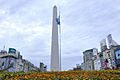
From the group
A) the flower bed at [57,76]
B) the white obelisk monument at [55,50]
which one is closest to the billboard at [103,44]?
the white obelisk monument at [55,50]

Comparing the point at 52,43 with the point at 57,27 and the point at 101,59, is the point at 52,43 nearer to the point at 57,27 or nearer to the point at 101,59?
the point at 57,27

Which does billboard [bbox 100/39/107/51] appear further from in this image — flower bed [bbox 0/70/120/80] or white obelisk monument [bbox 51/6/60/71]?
flower bed [bbox 0/70/120/80]

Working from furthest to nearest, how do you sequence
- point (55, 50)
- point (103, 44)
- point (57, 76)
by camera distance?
1. point (103, 44)
2. point (55, 50)
3. point (57, 76)

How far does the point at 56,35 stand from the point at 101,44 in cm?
2760

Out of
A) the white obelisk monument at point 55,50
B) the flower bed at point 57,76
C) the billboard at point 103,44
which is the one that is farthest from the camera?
the billboard at point 103,44

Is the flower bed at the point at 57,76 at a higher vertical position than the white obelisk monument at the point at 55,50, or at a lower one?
lower

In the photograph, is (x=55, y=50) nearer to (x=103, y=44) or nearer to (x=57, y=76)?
(x=57, y=76)

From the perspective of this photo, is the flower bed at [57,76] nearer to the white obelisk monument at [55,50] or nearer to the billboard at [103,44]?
the white obelisk monument at [55,50]

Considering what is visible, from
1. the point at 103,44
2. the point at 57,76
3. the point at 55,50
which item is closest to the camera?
the point at 57,76

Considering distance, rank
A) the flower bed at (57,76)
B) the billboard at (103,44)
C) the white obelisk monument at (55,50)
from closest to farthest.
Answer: the flower bed at (57,76) < the white obelisk monument at (55,50) < the billboard at (103,44)

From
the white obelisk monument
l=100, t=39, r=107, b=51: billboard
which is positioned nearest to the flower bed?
the white obelisk monument

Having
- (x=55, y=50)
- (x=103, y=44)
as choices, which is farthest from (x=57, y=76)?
(x=103, y=44)

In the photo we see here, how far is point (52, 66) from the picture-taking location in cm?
1515

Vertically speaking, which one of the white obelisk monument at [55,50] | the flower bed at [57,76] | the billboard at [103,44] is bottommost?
the flower bed at [57,76]
